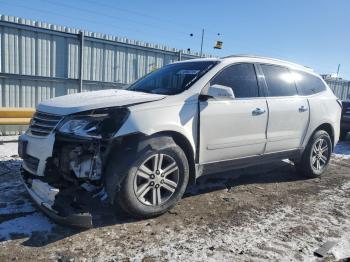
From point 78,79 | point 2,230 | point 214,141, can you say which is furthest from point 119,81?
point 2,230

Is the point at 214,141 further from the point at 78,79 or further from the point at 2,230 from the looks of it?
the point at 78,79

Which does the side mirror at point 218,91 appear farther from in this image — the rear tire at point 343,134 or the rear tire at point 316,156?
the rear tire at point 343,134

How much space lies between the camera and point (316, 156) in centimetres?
584

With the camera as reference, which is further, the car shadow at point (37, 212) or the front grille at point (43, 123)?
the front grille at point (43, 123)

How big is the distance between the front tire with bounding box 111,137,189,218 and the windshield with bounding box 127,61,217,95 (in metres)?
0.75

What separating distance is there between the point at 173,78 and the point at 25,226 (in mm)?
2428

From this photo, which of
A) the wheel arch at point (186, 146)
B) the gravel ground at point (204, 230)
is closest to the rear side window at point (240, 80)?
the wheel arch at point (186, 146)

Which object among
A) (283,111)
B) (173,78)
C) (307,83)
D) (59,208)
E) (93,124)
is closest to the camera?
(59,208)

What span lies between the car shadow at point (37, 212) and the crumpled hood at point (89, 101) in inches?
44.1

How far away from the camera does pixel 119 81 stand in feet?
37.9

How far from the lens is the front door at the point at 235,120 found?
13.6 ft

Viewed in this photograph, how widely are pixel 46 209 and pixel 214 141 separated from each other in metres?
2.02

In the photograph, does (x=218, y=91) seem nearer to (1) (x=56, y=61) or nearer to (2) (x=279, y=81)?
(2) (x=279, y=81)

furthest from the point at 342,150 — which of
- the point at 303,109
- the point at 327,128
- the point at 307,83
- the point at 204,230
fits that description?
the point at 204,230
